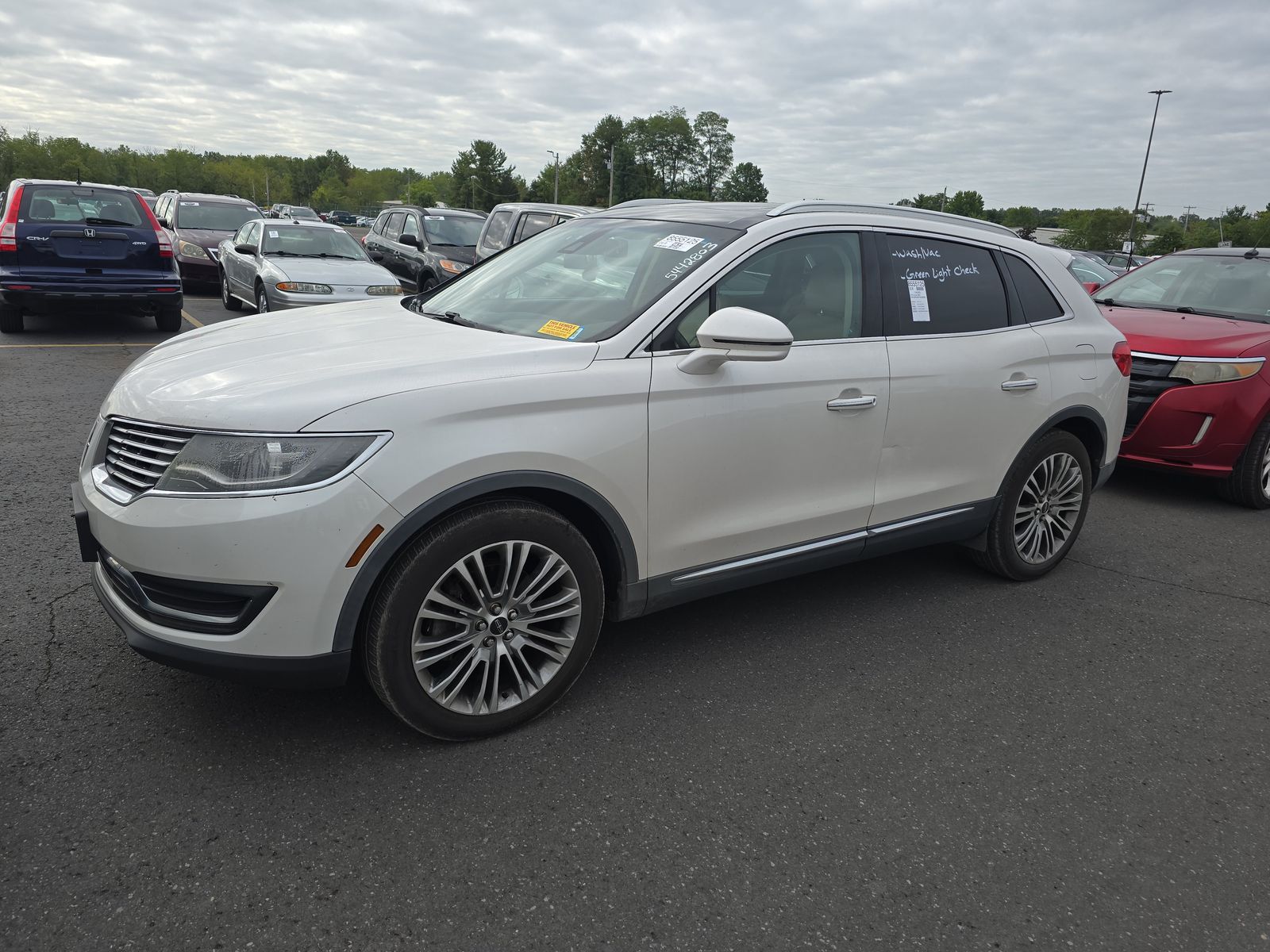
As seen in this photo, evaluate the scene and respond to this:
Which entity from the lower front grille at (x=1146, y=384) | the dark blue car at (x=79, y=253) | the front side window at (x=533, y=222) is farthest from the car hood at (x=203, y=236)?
the lower front grille at (x=1146, y=384)

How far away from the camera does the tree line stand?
111 m

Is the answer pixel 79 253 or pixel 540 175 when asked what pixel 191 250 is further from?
pixel 540 175

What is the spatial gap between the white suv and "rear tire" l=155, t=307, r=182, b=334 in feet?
26.3

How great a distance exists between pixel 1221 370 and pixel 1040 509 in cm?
260

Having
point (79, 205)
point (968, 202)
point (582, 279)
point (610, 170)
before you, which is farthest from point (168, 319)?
point (610, 170)

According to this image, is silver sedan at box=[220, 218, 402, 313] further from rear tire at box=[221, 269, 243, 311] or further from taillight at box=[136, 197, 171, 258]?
taillight at box=[136, 197, 171, 258]

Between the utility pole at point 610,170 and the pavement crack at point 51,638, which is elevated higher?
the utility pole at point 610,170

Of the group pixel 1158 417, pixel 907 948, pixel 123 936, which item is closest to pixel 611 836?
pixel 907 948

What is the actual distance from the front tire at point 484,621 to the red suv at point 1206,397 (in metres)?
4.82

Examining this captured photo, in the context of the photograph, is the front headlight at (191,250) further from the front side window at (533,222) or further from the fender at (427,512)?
the fender at (427,512)

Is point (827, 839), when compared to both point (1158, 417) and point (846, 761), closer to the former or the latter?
point (846, 761)

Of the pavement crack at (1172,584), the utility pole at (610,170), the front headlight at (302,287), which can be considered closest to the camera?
the pavement crack at (1172,584)

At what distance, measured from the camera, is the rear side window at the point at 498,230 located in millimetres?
13416

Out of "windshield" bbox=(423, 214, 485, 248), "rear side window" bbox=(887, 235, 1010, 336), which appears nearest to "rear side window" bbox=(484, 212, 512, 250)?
"windshield" bbox=(423, 214, 485, 248)
